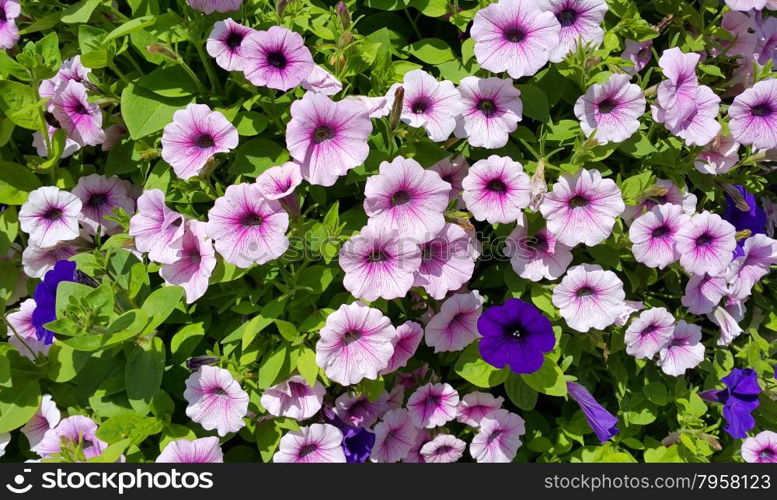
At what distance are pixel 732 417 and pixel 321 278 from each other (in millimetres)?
1467

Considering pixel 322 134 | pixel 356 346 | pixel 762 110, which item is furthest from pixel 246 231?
pixel 762 110

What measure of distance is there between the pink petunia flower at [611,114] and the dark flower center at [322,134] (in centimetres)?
76

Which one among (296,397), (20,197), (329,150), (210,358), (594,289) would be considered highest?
A: (329,150)

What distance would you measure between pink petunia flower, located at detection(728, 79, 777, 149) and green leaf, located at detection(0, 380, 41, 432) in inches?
92.5

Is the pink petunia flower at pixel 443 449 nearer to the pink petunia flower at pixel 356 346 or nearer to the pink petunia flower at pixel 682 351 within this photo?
the pink petunia flower at pixel 356 346

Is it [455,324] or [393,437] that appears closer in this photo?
[455,324]

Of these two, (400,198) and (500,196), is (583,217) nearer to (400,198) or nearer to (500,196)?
(500,196)

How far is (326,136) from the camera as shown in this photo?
1763 mm

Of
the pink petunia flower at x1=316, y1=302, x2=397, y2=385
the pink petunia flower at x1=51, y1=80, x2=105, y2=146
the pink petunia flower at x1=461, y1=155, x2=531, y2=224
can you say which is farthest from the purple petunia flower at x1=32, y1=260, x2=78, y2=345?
the pink petunia flower at x1=461, y1=155, x2=531, y2=224

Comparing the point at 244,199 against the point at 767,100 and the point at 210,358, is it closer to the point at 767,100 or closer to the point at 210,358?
the point at 210,358

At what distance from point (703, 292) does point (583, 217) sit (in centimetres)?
56

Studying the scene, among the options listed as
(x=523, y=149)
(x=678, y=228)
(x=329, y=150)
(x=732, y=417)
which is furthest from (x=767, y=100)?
(x=329, y=150)

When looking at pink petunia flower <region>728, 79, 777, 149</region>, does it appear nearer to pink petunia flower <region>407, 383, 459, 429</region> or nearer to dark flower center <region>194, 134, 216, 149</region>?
pink petunia flower <region>407, 383, 459, 429</region>

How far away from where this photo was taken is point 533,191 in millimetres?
1904
